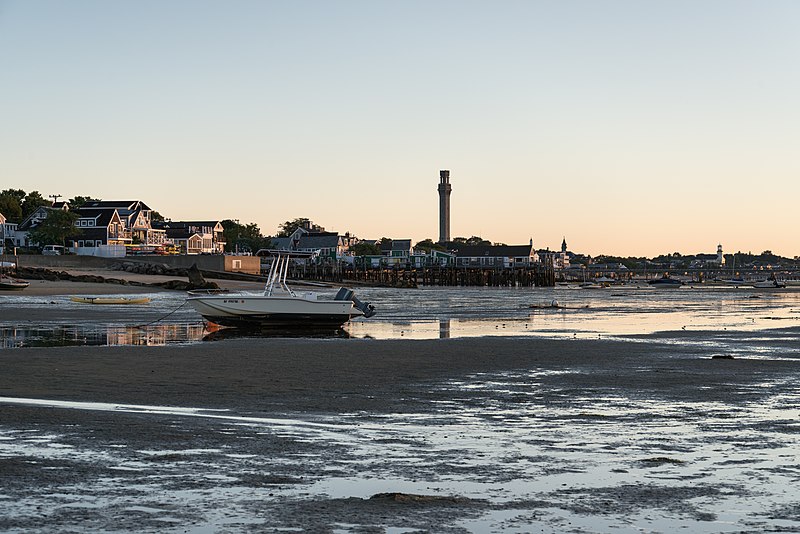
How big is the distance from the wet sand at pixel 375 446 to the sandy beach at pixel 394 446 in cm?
3

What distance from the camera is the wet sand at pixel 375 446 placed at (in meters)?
7.63

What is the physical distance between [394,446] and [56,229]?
13053 centimetres

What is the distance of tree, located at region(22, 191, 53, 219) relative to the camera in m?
159

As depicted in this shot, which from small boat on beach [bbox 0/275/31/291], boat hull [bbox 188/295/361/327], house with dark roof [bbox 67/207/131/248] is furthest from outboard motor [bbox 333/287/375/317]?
house with dark roof [bbox 67/207/131/248]

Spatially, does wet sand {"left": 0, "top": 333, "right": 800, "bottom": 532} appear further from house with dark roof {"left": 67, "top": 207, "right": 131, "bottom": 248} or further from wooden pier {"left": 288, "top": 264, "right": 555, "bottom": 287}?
house with dark roof {"left": 67, "top": 207, "right": 131, "bottom": 248}

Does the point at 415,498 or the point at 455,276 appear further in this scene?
the point at 455,276

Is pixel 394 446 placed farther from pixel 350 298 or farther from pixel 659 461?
pixel 350 298

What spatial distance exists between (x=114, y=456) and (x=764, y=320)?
38.1m

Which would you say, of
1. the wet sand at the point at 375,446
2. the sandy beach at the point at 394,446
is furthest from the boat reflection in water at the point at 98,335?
the wet sand at the point at 375,446

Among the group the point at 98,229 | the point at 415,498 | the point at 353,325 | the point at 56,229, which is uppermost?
the point at 98,229

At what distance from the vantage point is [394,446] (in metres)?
10.8

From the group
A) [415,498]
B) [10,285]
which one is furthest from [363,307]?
[10,285]

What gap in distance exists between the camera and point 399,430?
1198cm

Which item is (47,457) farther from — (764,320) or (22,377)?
(764,320)
